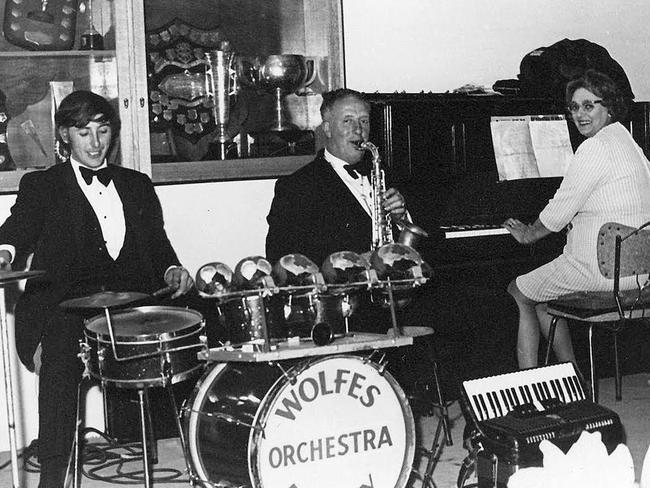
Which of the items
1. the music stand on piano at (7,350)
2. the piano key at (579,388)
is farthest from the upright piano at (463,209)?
the music stand on piano at (7,350)

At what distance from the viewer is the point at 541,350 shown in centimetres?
461

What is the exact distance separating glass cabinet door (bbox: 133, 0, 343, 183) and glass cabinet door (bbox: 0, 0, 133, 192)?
0.18 m

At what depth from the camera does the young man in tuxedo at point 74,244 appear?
11.0 ft

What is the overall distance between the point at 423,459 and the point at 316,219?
106 centimetres

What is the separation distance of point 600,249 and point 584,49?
1386mm

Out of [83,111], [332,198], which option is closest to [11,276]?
[83,111]

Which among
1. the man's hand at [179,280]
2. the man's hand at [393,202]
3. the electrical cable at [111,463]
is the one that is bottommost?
the electrical cable at [111,463]

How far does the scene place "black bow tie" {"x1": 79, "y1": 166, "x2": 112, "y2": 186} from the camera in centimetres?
371

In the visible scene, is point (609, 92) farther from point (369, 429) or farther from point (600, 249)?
point (369, 429)

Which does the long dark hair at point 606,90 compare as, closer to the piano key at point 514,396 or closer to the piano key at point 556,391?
the piano key at point 556,391

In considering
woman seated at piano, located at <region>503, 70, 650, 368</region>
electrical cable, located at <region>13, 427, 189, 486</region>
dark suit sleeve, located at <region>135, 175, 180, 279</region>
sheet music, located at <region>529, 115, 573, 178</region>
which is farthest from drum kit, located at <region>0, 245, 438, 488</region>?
sheet music, located at <region>529, 115, 573, 178</region>

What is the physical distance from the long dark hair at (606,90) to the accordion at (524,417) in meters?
1.45

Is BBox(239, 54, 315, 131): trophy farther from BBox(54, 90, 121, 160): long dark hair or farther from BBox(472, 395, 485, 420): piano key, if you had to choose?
BBox(472, 395, 485, 420): piano key

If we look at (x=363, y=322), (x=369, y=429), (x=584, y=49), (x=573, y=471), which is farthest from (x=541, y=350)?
(x=573, y=471)
